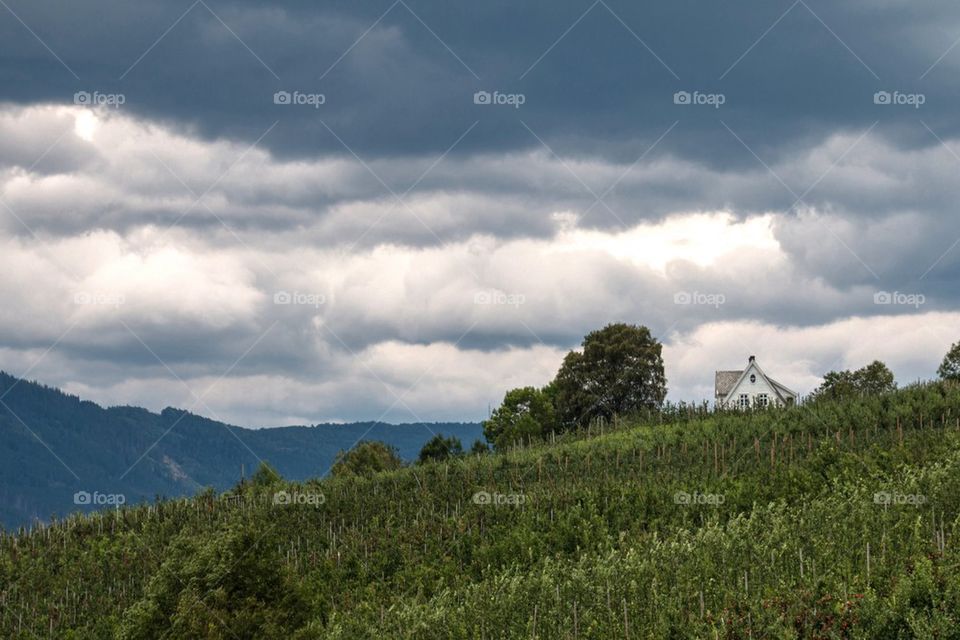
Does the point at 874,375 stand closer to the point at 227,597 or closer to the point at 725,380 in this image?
the point at 725,380

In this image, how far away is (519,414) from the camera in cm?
9962

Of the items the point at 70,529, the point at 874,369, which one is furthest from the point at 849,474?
the point at 874,369

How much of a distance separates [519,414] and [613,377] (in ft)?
40.5

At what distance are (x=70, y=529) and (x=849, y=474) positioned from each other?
35553 mm

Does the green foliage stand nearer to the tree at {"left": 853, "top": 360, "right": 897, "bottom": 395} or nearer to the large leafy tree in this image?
the large leafy tree

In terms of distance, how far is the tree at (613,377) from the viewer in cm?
8969

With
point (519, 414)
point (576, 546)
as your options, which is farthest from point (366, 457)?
point (576, 546)

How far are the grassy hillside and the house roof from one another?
1859 inches

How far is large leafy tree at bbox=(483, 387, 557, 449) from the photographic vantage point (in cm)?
9575

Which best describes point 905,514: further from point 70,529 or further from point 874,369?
point 874,369

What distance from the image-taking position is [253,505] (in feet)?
160

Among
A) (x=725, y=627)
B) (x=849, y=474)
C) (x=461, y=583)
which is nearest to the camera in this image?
(x=725, y=627)

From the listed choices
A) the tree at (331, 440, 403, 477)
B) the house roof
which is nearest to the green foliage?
the tree at (331, 440, 403, 477)

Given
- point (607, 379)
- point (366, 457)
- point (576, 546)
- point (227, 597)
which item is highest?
point (607, 379)
